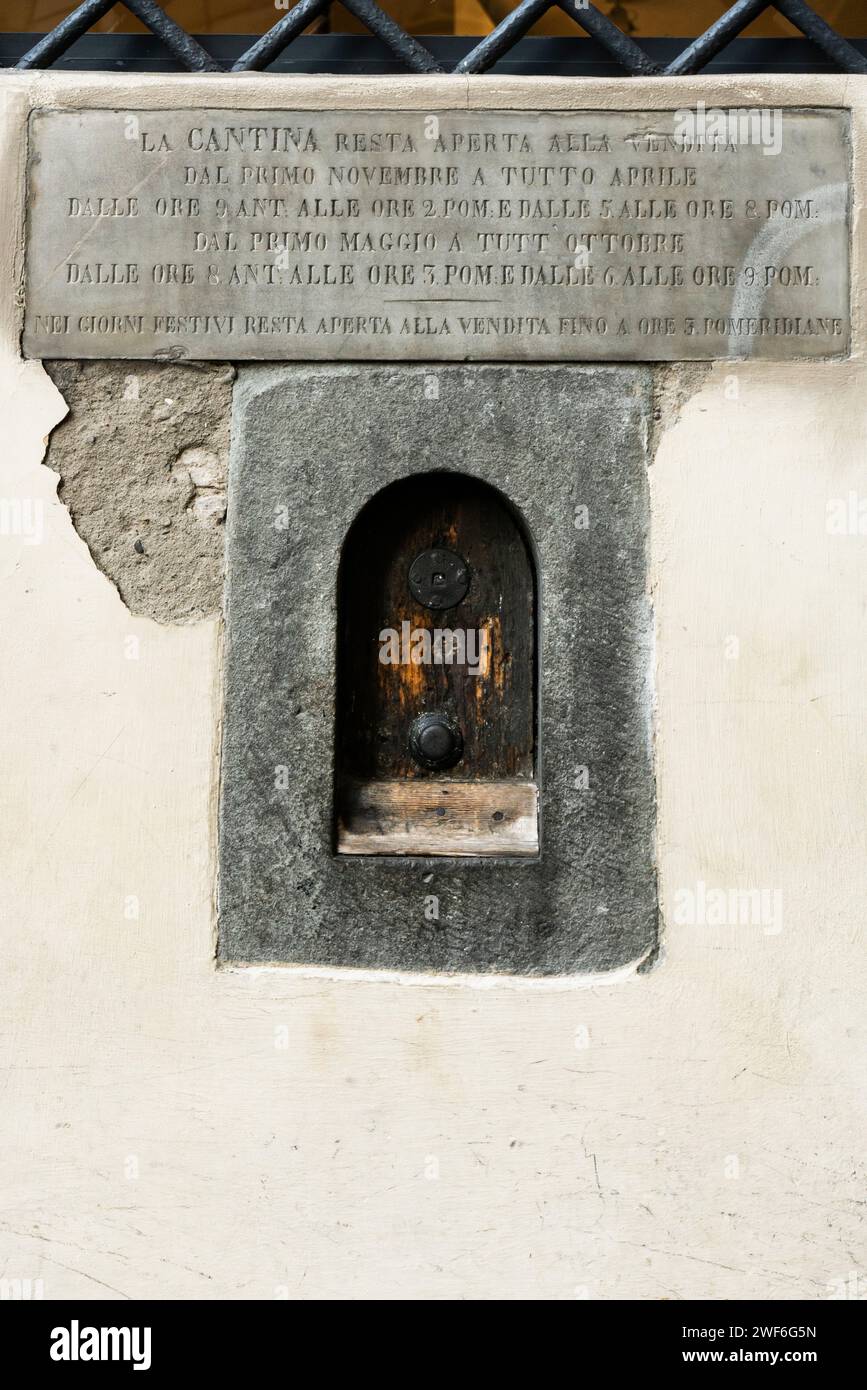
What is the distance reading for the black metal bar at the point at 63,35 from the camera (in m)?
3.17

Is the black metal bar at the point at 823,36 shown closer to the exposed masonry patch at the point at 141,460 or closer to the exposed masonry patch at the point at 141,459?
the exposed masonry patch at the point at 141,459

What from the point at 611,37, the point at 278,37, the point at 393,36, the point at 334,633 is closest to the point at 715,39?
the point at 611,37

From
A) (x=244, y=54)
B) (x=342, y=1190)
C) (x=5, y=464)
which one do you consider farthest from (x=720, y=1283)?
(x=244, y=54)

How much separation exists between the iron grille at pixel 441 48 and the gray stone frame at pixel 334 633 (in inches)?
39.4

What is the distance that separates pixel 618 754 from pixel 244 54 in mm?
2398

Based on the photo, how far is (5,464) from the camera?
3.03 meters

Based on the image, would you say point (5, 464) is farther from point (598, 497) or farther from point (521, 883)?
point (521, 883)

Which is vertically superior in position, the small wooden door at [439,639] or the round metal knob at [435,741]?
the small wooden door at [439,639]

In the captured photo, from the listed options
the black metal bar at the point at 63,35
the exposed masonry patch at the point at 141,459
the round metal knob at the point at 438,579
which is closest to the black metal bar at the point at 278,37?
the black metal bar at the point at 63,35

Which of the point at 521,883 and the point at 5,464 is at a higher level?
the point at 5,464

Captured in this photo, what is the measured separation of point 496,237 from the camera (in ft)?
9.87

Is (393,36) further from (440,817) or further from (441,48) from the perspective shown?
(440,817)

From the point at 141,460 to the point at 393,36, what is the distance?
1494mm

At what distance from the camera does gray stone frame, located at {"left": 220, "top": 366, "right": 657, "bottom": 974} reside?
296 centimetres
